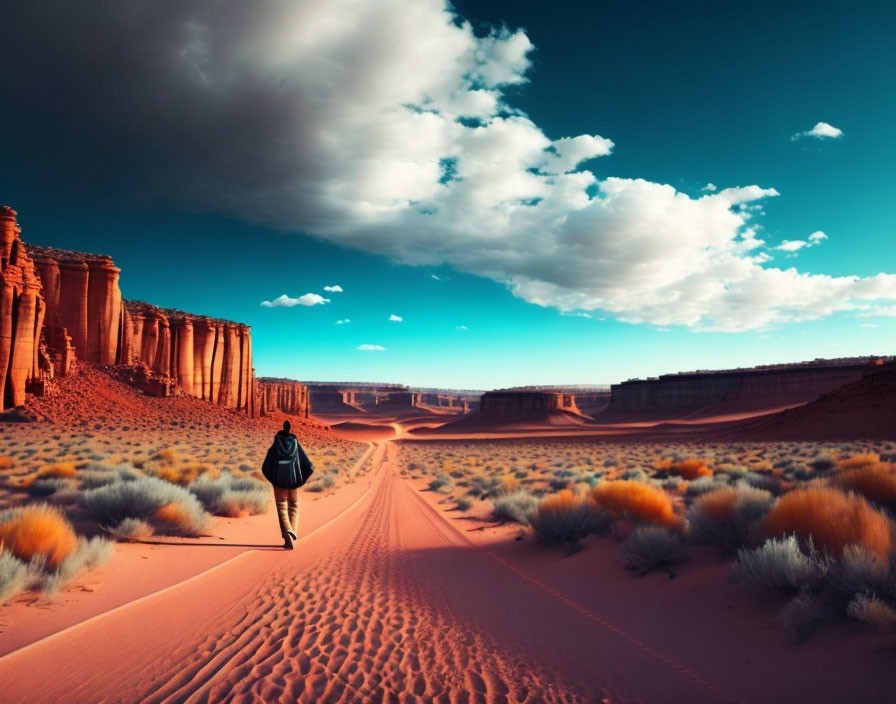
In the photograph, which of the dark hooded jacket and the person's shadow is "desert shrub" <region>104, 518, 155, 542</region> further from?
the dark hooded jacket

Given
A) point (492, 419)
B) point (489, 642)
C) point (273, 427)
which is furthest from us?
point (492, 419)

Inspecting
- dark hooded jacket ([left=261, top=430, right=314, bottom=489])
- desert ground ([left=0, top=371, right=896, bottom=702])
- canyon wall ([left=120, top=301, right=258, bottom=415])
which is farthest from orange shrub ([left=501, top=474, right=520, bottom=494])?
canyon wall ([left=120, top=301, right=258, bottom=415])

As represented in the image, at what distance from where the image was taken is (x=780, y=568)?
4715mm

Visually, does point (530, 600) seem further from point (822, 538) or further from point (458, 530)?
point (458, 530)

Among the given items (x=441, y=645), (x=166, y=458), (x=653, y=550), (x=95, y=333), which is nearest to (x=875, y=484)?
(x=653, y=550)

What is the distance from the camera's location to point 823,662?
3779 millimetres

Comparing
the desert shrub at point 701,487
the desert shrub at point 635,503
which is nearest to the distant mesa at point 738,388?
the desert shrub at point 701,487

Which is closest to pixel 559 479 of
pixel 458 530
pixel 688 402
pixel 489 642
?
pixel 458 530

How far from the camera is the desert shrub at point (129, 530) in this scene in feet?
26.9

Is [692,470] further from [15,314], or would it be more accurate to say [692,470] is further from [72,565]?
[15,314]

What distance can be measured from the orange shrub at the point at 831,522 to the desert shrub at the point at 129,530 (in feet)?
32.5

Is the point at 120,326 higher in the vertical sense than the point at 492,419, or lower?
higher

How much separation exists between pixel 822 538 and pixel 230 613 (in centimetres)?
679

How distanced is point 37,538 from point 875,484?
40.1 feet
